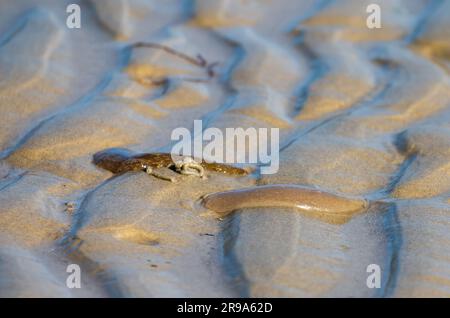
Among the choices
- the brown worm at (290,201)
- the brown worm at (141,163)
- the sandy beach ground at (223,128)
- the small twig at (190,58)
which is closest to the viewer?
the sandy beach ground at (223,128)

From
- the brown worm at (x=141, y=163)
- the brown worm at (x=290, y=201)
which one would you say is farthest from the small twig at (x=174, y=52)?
the brown worm at (x=290, y=201)

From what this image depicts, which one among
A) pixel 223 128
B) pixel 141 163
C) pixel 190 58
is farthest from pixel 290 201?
pixel 190 58

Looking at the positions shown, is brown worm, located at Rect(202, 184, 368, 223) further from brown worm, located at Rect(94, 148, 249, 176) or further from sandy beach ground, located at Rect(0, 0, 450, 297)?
brown worm, located at Rect(94, 148, 249, 176)

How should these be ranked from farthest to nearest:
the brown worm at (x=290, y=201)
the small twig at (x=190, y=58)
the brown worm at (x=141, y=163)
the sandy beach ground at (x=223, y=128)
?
the small twig at (x=190, y=58) < the brown worm at (x=141, y=163) < the brown worm at (x=290, y=201) < the sandy beach ground at (x=223, y=128)

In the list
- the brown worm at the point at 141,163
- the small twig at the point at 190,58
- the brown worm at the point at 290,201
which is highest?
the small twig at the point at 190,58

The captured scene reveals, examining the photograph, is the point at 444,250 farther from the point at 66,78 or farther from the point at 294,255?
the point at 66,78

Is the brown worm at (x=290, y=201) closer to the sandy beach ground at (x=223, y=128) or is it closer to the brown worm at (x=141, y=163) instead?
the sandy beach ground at (x=223, y=128)

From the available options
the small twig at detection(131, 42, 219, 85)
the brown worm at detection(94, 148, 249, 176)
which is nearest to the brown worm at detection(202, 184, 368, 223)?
the brown worm at detection(94, 148, 249, 176)

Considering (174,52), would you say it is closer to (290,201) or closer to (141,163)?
(141,163)
